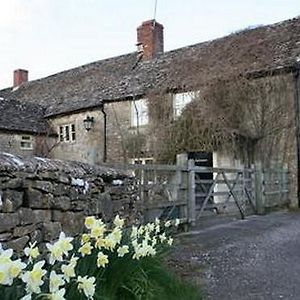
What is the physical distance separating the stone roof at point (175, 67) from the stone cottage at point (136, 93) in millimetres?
49

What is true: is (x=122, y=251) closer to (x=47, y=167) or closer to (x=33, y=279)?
(x=33, y=279)

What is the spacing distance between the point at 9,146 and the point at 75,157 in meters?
3.44

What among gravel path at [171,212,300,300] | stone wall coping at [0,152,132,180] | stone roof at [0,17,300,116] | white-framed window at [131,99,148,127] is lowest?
gravel path at [171,212,300,300]

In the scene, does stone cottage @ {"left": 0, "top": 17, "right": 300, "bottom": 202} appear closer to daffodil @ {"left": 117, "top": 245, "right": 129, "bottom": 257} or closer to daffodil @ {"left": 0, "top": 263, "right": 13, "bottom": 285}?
daffodil @ {"left": 117, "top": 245, "right": 129, "bottom": 257}

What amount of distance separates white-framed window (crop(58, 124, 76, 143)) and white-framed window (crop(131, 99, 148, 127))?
420 centimetres

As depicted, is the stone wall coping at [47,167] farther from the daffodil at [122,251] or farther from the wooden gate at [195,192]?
the wooden gate at [195,192]

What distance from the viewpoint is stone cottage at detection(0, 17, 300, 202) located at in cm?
1916

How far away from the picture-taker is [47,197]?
5.03m

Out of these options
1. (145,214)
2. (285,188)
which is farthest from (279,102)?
(145,214)

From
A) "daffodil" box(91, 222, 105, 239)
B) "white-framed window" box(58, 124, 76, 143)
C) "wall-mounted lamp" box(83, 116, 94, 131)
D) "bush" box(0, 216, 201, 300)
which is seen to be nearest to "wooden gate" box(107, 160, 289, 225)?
"bush" box(0, 216, 201, 300)

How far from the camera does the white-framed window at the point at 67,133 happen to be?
25.3 m

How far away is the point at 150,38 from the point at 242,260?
20263 mm

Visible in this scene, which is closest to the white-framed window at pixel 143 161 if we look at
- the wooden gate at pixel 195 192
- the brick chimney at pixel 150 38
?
the wooden gate at pixel 195 192

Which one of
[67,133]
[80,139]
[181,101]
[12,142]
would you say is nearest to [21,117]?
[12,142]
